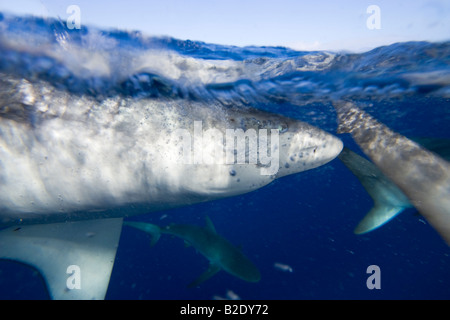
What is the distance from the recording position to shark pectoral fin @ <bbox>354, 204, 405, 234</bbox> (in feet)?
18.1

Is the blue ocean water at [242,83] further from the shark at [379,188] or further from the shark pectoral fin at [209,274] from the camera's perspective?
the shark pectoral fin at [209,274]

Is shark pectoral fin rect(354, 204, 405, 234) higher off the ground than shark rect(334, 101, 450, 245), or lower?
lower

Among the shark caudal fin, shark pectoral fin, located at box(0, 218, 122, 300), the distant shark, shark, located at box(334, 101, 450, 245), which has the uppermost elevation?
shark, located at box(334, 101, 450, 245)

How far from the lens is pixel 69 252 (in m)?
4.59

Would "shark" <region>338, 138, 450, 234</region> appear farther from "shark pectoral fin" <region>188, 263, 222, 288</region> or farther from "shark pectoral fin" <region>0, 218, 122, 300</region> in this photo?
"shark pectoral fin" <region>0, 218, 122, 300</region>

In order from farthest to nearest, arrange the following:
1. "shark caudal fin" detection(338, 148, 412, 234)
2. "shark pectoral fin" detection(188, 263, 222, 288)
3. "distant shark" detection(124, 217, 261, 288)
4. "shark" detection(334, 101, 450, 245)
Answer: "shark pectoral fin" detection(188, 263, 222, 288), "distant shark" detection(124, 217, 261, 288), "shark caudal fin" detection(338, 148, 412, 234), "shark" detection(334, 101, 450, 245)

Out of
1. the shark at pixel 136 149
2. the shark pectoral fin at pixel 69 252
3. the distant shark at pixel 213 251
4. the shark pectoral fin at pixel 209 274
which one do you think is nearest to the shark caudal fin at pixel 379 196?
the shark at pixel 136 149

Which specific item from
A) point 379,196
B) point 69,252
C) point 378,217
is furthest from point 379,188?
point 69,252

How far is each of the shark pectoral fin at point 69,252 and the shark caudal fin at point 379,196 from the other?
5.45 m

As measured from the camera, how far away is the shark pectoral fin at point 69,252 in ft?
13.9

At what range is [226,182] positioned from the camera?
3170 mm

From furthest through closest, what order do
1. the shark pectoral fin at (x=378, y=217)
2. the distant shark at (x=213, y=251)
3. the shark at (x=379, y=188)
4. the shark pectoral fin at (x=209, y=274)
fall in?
the shark pectoral fin at (x=209, y=274)
the distant shark at (x=213, y=251)
the shark pectoral fin at (x=378, y=217)
the shark at (x=379, y=188)

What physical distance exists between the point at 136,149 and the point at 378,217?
5.76m

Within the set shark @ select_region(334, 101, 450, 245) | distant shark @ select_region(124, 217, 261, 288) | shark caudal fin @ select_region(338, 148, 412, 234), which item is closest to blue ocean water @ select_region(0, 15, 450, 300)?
shark caudal fin @ select_region(338, 148, 412, 234)
